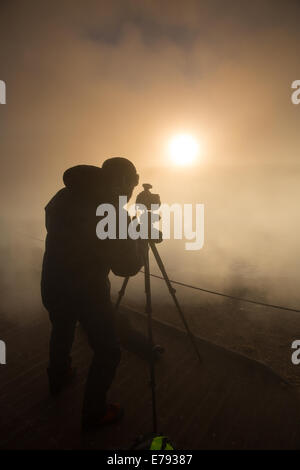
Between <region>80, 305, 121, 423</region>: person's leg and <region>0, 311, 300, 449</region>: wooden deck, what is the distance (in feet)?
1.04

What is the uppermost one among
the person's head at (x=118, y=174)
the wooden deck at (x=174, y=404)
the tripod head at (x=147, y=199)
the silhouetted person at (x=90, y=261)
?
the person's head at (x=118, y=174)

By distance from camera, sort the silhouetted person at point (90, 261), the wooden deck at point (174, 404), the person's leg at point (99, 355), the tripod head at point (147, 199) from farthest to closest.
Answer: the tripod head at point (147, 199) < the wooden deck at point (174, 404) < the person's leg at point (99, 355) < the silhouetted person at point (90, 261)

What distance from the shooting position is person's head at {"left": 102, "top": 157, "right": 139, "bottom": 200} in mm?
2101

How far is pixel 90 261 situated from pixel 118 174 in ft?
2.69

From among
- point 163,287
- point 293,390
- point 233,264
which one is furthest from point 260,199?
point 293,390

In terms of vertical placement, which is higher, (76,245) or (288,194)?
(288,194)

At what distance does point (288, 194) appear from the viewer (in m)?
32.4

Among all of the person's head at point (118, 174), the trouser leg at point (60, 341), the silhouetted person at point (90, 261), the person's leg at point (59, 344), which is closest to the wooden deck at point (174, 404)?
the person's leg at point (59, 344)

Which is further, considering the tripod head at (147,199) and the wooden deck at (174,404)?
the tripod head at (147,199)

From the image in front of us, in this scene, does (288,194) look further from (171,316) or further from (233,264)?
(171,316)

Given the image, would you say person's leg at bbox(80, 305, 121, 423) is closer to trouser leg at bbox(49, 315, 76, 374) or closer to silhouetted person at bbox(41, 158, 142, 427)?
silhouetted person at bbox(41, 158, 142, 427)

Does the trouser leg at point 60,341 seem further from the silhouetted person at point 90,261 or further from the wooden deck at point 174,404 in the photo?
the wooden deck at point 174,404

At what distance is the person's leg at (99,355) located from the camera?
2.08 meters
